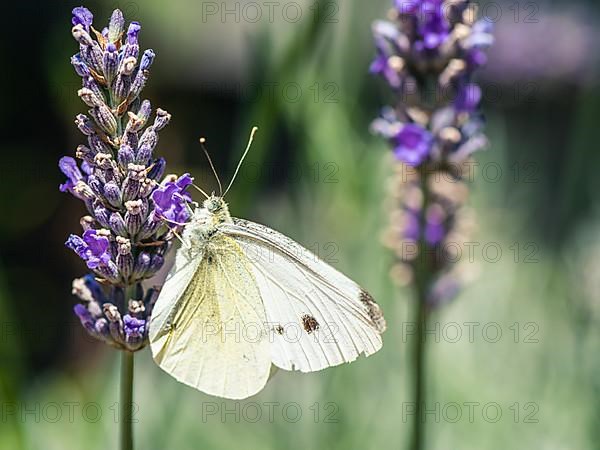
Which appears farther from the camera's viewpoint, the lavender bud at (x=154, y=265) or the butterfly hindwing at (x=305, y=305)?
the butterfly hindwing at (x=305, y=305)

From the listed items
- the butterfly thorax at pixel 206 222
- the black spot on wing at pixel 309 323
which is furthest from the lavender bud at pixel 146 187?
the black spot on wing at pixel 309 323

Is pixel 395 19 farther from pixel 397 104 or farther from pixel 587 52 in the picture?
pixel 587 52

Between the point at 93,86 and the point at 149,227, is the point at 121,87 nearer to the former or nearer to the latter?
the point at 93,86

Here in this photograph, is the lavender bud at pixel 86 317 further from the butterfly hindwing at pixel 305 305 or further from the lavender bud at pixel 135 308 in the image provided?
the butterfly hindwing at pixel 305 305

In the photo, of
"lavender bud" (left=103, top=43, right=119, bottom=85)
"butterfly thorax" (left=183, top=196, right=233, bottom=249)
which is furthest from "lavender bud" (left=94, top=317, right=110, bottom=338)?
"lavender bud" (left=103, top=43, right=119, bottom=85)

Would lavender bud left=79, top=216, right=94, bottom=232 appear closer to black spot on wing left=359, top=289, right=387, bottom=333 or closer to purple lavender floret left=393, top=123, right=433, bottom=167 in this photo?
black spot on wing left=359, top=289, right=387, bottom=333

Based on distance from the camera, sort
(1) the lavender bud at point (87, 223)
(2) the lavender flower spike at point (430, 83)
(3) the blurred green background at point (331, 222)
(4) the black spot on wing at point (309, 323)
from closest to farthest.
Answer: (1) the lavender bud at point (87, 223) → (4) the black spot on wing at point (309, 323) → (2) the lavender flower spike at point (430, 83) → (3) the blurred green background at point (331, 222)

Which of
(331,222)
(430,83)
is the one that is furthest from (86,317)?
(331,222)
